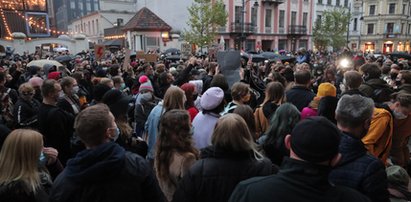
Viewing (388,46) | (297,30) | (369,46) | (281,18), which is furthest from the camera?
(369,46)

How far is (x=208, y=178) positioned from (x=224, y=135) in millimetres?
344

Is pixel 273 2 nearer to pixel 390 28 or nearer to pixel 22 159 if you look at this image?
→ pixel 390 28

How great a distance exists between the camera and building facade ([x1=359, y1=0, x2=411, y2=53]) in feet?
199

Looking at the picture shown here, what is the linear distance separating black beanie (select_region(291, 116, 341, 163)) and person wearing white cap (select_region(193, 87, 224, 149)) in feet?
6.68

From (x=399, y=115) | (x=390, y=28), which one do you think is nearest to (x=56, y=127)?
(x=399, y=115)

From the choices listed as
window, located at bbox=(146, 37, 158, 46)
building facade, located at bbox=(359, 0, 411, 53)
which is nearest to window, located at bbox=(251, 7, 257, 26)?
window, located at bbox=(146, 37, 158, 46)

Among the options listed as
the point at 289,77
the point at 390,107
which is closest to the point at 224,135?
the point at 390,107

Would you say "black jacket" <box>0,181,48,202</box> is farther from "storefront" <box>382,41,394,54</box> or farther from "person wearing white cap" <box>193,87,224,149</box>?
"storefront" <box>382,41,394,54</box>

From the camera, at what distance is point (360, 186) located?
7.12 feet

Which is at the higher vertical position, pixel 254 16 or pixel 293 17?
pixel 293 17

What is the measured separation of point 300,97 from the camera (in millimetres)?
5070

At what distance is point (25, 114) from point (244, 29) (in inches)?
1382

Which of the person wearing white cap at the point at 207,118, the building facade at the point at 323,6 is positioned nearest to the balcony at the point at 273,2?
the building facade at the point at 323,6

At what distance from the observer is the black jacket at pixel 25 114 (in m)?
4.50
